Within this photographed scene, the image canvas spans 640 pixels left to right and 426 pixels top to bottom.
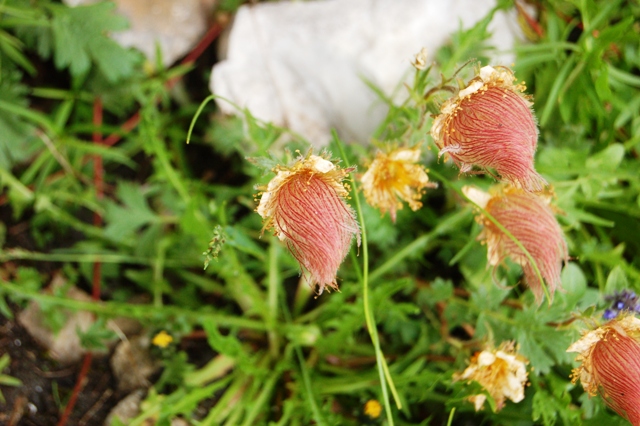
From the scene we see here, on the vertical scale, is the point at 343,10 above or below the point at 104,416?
above

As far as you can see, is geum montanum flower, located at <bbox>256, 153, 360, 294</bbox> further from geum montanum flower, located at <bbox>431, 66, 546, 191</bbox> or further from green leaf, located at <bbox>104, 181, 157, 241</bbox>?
green leaf, located at <bbox>104, 181, 157, 241</bbox>

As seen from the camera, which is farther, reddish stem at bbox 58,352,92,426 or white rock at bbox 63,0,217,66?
white rock at bbox 63,0,217,66

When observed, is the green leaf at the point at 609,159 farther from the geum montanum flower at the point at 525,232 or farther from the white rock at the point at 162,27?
the white rock at the point at 162,27

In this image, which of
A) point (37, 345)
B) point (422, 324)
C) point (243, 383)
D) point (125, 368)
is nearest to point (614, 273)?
point (422, 324)

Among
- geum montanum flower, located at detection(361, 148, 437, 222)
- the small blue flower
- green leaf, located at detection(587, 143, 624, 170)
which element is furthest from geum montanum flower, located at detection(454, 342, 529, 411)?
green leaf, located at detection(587, 143, 624, 170)

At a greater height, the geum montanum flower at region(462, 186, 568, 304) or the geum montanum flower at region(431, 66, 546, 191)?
the geum montanum flower at region(431, 66, 546, 191)

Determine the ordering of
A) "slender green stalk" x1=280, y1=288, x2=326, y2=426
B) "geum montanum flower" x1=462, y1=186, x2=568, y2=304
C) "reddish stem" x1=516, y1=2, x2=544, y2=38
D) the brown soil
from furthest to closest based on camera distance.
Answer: "reddish stem" x1=516, y1=2, x2=544, y2=38, the brown soil, "slender green stalk" x1=280, y1=288, x2=326, y2=426, "geum montanum flower" x1=462, y1=186, x2=568, y2=304

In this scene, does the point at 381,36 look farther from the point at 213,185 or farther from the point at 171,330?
the point at 171,330

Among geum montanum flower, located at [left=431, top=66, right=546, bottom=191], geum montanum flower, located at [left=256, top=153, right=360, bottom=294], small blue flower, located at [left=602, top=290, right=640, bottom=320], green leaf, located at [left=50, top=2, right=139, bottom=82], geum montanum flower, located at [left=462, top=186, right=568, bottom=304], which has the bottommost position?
small blue flower, located at [left=602, top=290, right=640, bottom=320]
